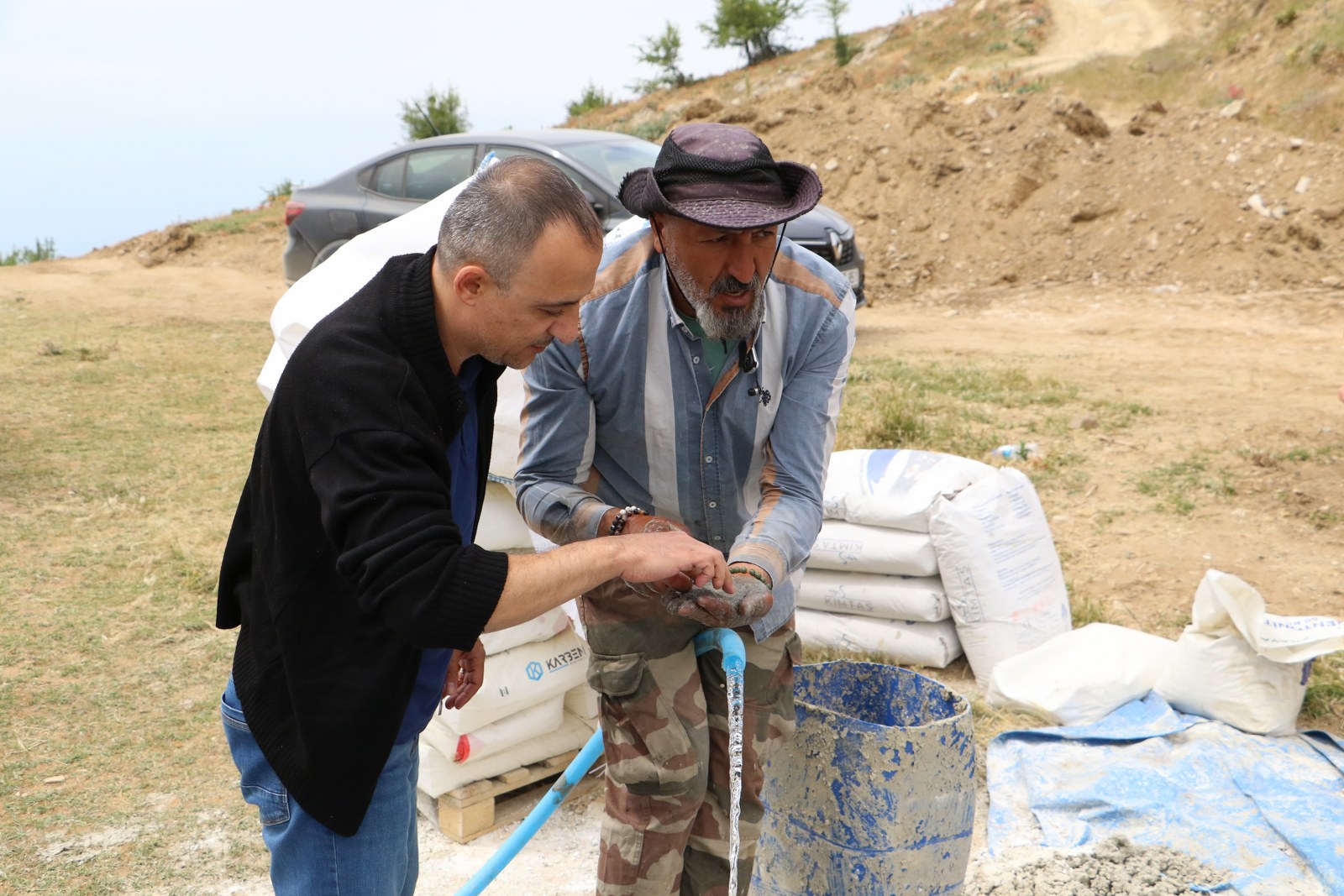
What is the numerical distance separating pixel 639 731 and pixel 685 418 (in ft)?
2.05

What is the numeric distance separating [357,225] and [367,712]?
784 centimetres

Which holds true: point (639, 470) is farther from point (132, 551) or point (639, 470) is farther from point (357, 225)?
point (357, 225)

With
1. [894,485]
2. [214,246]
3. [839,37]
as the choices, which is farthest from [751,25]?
[894,485]

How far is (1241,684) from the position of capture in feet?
11.0

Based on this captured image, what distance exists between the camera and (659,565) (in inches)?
67.7

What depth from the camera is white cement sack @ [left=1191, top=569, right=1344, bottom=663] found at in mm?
3168

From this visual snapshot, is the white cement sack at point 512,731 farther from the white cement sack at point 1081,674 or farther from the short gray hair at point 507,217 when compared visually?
the short gray hair at point 507,217

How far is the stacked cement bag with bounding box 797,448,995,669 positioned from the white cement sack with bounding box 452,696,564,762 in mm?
1082

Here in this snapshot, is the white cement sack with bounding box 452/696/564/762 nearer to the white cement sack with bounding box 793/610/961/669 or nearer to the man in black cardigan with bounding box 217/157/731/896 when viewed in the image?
the white cement sack with bounding box 793/610/961/669

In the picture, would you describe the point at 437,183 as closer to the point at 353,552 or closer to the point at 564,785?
the point at 564,785

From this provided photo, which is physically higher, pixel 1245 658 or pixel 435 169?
Result: pixel 435 169

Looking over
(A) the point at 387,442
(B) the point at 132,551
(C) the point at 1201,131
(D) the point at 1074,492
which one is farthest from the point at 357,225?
(C) the point at 1201,131

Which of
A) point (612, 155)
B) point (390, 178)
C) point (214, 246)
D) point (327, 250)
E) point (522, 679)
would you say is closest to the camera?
point (522, 679)

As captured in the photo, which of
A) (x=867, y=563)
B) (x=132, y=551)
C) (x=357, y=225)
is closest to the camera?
(x=867, y=563)
